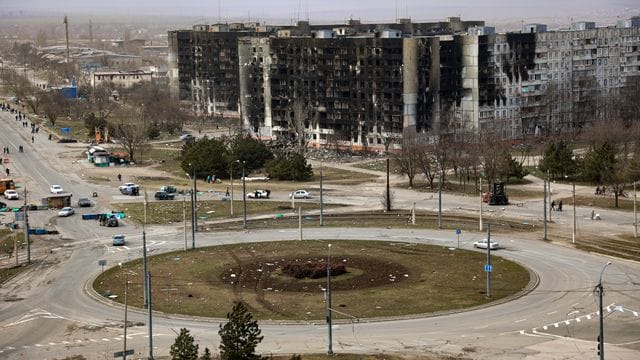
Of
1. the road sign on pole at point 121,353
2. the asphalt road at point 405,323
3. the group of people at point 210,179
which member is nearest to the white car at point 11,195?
the group of people at point 210,179

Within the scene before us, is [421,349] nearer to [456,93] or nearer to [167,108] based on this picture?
[456,93]

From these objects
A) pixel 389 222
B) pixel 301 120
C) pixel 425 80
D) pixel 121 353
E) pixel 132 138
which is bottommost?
pixel 121 353

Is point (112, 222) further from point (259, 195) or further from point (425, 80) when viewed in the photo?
point (425, 80)

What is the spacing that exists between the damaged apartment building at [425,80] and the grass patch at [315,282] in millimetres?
43403

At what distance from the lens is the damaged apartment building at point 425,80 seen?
324ft

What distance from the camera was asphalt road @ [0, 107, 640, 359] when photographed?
37.6 metres

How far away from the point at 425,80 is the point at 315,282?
176 feet

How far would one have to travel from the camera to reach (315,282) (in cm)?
4772

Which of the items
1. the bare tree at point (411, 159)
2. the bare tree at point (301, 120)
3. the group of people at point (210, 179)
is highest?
the bare tree at point (301, 120)

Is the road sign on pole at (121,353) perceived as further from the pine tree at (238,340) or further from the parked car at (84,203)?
the parked car at (84,203)

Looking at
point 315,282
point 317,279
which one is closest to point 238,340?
point 315,282

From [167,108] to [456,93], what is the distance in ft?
128

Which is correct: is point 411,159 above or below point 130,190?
above

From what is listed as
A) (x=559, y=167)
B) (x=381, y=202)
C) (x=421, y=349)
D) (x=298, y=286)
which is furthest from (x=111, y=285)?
(x=559, y=167)
